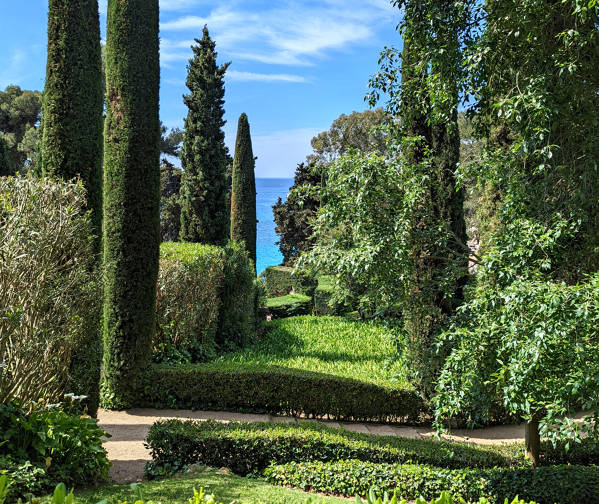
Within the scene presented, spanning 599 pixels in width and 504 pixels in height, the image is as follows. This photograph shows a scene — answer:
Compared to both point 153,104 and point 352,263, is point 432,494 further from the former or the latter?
point 153,104

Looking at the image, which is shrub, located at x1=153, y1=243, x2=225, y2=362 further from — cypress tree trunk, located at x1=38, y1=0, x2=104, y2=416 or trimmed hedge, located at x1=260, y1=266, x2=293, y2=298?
trimmed hedge, located at x1=260, y1=266, x2=293, y2=298

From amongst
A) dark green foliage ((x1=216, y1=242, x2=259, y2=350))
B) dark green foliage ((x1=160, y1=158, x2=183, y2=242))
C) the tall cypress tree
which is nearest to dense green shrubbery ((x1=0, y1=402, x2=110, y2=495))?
dark green foliage ((x1=216, y1=242, x2=259, y2=350))

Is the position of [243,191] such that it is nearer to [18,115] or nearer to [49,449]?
[49,449]

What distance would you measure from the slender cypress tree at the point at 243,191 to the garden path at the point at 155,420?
38.7 ft

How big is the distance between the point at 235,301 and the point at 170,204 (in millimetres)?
19444

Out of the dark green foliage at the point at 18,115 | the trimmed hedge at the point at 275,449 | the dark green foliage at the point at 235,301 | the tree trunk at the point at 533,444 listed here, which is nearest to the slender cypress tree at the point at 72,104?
the trimmed hedge at the point at 275,449

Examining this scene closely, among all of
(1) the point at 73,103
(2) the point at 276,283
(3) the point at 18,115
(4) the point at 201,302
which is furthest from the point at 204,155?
(3) the point at 18,115

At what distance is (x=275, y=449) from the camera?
5.50 m

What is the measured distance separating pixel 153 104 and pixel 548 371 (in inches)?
293

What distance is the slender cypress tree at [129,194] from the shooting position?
7949 millimetres

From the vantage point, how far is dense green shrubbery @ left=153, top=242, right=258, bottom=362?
10086 mm

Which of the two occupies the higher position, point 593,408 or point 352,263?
point 352,263

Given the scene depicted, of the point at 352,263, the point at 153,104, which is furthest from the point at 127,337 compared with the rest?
the point at 352,263

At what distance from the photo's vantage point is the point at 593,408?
3.55m
